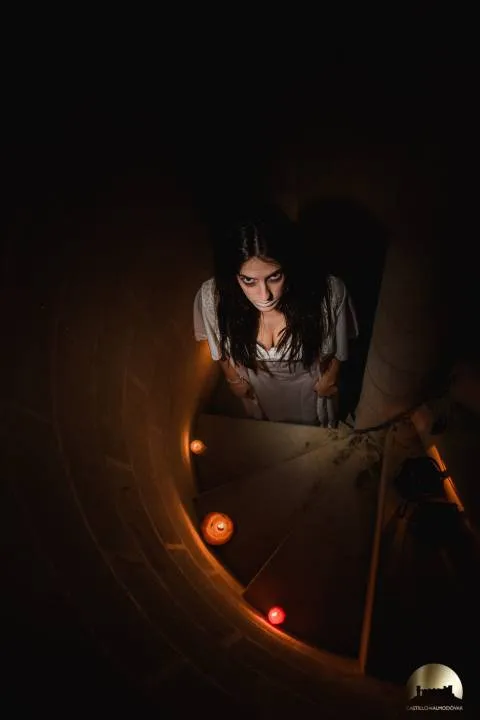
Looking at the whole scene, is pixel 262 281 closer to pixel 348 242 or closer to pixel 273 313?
pixel 273 313

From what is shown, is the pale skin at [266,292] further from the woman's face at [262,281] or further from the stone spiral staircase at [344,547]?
the stone spiral staircase at [344,547]

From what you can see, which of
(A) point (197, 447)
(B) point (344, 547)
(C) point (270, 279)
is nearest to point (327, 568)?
(B) point (344, 547)

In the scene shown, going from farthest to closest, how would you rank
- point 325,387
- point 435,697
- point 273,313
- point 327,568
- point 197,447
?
point 197,447 → point 325,387 → point 327,568 → point 273,313 → point 435,697

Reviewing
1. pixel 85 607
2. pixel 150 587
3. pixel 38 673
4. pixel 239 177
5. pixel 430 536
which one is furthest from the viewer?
pixel 430 536

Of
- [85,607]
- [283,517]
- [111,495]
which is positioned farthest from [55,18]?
[283,517]

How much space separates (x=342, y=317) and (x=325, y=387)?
0.98 meters

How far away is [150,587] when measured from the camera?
1887mm

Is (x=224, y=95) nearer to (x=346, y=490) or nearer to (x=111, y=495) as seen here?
(x=111, y=495)

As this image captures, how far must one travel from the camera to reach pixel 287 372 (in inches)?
134

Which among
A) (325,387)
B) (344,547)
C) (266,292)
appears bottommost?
(344,547)

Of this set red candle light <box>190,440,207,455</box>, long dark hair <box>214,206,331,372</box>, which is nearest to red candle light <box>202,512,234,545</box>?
red candle light <box>190,440,207,455</box>

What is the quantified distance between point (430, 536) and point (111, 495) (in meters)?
2.46

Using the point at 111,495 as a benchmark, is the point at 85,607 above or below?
below

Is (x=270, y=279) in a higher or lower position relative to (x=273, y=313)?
lower
